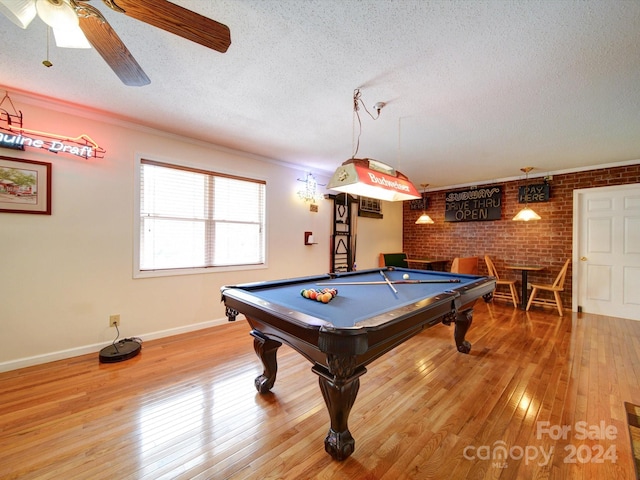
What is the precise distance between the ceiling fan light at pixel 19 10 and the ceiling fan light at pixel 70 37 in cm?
9

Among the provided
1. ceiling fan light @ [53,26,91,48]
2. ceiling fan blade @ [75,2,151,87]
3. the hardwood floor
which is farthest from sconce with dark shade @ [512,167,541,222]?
ceiling fan light @ [53,26,91,48]

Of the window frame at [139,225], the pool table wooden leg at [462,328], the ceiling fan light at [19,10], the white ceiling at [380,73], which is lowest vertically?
the pool table wooden leg at [462,328]

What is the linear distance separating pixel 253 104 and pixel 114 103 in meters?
1.36

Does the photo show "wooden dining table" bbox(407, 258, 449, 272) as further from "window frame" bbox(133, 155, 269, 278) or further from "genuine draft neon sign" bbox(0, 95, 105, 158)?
"genuine draft neon sign" bbox(0, 95, 105, 158)

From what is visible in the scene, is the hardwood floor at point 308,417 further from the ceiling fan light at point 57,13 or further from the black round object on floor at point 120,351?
the ceiling fan light at point 57,13

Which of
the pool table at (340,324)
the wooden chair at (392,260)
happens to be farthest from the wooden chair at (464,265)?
the pool table at (340,324)

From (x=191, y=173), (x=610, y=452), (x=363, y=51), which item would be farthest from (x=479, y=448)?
(x=191, y=173)

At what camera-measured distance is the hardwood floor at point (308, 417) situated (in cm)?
143

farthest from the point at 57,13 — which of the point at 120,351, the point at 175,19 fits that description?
the point at 120,351

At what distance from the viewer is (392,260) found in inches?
239

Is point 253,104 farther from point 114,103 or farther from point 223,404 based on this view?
point 223,404

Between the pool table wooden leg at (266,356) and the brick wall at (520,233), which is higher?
the brick wall at (520,233)

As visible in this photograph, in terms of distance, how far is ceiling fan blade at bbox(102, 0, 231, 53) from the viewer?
1114 mm

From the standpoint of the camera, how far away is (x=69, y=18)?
1179 mm
